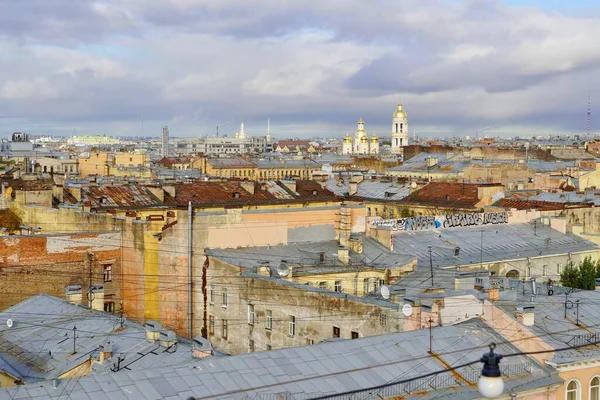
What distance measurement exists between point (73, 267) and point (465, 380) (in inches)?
973

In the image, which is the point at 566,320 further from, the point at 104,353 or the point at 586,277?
the point at 586,277

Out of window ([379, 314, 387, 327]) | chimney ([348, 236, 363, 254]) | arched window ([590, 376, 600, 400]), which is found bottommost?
arched window ([590, 376, 600, 400])

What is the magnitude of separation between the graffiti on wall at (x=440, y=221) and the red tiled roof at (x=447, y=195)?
13.3 meters

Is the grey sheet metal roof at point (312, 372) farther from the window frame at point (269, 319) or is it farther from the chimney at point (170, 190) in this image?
the chimney at point (170, 190)

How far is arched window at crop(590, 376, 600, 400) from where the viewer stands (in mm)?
24681

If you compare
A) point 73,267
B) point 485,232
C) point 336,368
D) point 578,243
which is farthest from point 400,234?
point 336,368

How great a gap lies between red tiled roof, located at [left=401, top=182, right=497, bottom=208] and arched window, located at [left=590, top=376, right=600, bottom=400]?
42.0 meters

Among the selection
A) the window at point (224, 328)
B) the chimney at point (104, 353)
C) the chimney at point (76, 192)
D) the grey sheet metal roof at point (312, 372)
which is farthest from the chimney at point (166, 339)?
the chimney at point (76, 192)

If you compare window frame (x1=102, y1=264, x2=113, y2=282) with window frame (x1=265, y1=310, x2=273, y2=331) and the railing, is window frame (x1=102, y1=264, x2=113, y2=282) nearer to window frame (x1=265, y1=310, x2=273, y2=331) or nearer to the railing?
window frame (x1=265, y1=310, x2=273, y2=331)

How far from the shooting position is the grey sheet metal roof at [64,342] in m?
24.8

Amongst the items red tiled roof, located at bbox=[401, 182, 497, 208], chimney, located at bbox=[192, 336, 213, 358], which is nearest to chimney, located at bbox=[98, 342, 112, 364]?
chimney, located at bbox=[192, 336, 213, 358]

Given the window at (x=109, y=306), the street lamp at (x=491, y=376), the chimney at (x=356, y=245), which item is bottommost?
the window at (x=109, y=306)

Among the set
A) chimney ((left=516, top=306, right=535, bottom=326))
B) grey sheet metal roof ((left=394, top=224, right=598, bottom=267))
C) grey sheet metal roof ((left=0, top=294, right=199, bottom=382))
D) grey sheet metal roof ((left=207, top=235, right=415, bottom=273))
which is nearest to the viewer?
grey sheet metal roof ((left=0, top=294, right=199, bottom=382))

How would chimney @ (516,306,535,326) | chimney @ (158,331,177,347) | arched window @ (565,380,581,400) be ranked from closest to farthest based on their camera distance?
arched window @ (565,380,581,400), chimney @ (158,331,177,347), chimney @ (516,306,535,326)
